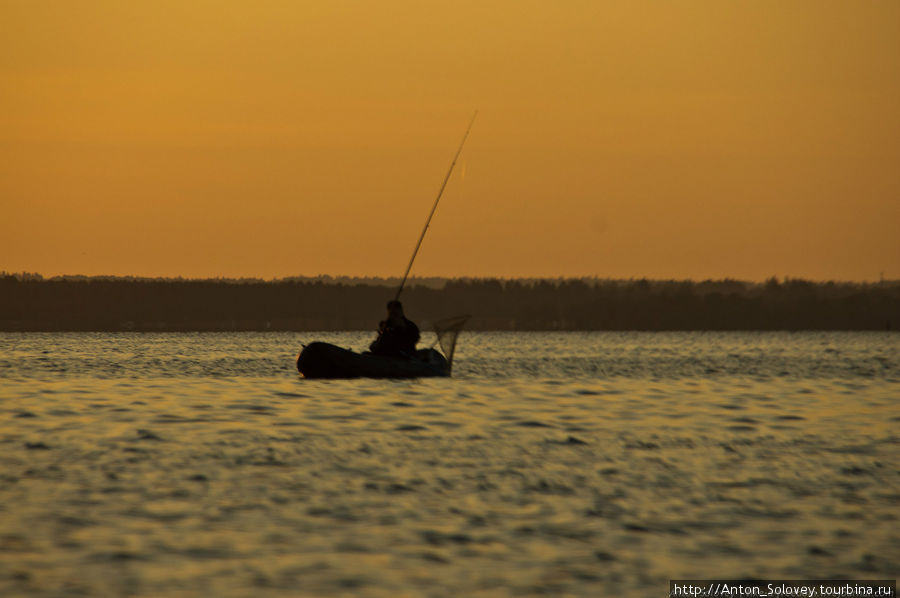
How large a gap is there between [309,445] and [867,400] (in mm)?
21638

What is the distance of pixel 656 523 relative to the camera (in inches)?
615

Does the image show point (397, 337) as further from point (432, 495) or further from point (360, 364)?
point (432, 495)

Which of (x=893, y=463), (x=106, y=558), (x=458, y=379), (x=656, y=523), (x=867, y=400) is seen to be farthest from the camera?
(x=458, y=379)

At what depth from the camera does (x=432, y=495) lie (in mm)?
17688

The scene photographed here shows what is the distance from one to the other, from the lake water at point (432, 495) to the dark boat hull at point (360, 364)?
364 centimetres

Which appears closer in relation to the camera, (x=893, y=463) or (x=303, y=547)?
(x=303, y=547)

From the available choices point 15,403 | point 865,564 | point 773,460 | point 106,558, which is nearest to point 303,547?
point 106,558

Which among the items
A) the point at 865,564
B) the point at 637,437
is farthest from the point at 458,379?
the point at 865,564

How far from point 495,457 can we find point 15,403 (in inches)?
709

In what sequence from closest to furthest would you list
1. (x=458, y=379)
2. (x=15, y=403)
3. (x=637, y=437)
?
(x=637, y=437) < (x=15, y=403) < (x=458, y=379)

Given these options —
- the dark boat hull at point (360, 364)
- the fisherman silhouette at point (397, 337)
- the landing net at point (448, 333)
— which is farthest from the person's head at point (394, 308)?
the landing net at point (448, 333)

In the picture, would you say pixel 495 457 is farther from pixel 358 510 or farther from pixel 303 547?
pixel 303 547

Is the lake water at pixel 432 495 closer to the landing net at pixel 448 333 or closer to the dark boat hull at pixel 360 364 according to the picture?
the dark boat hull at pixel 360 364

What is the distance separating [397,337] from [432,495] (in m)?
22.3
